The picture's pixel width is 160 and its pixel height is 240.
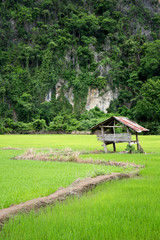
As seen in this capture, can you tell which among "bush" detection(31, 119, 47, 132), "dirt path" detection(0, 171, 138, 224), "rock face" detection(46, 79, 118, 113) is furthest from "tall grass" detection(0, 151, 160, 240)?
"rock face" detection(46, 79, 118, 113)

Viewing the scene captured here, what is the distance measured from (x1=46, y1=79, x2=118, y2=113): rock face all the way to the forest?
32.0 inches

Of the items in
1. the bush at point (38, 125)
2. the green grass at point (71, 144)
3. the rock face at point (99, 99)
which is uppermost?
the rock face at point (99, 99)

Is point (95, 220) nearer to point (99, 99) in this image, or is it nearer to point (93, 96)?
point (93, 96)

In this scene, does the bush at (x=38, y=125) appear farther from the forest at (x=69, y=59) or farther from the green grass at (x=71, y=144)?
the green grass at (x=71, y=144)

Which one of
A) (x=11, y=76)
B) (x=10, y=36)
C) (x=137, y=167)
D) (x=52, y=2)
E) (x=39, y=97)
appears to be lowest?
(x=137, y=167)

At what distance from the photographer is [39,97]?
199 feet

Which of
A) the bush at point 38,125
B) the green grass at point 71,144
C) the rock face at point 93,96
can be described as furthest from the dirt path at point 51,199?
the rock face at point 93,96

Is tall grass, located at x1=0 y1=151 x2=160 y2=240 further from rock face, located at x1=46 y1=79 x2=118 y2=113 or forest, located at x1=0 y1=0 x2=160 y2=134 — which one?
rock face, located at x1=46 y1=79 x2=118 y2=113

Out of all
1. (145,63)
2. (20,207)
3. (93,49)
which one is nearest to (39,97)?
(93,49)

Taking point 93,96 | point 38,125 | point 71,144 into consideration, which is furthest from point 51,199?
point 93,96

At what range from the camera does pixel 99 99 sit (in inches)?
2405

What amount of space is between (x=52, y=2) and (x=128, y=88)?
3228 cm

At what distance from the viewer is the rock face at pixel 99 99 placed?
6081 cm

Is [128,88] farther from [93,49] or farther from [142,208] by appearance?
[142,208]
